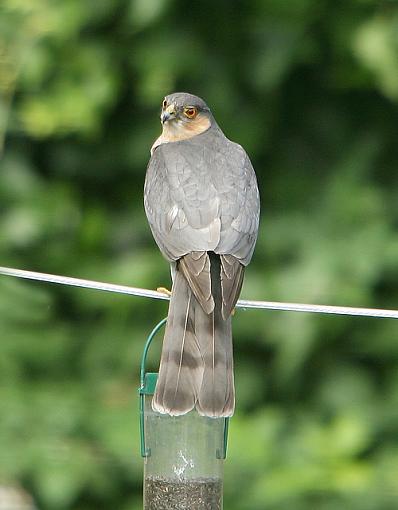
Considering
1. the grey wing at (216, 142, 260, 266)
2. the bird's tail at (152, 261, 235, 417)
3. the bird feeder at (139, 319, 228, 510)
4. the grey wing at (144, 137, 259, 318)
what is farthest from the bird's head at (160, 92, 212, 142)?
the bird feeder at (139, 319, 228, 510)

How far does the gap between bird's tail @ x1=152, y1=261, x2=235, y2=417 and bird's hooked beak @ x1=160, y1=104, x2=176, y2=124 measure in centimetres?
138

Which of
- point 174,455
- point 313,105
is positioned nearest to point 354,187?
point 313,105

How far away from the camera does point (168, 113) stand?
19.0 ft

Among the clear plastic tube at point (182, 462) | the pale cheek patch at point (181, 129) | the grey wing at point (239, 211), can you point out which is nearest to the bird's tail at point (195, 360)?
the grey wing at point (239, 211)

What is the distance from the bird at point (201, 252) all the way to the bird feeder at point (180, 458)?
178mm

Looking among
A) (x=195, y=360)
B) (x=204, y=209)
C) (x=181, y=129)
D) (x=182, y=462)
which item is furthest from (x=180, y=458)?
(x=181, y=129)

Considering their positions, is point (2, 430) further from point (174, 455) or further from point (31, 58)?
point (31, 58)

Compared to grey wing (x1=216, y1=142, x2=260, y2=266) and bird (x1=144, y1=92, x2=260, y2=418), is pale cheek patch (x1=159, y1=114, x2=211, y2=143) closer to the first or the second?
bird (x1=144, y1=92, x2=260, y2=418)

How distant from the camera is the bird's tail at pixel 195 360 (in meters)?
4.12

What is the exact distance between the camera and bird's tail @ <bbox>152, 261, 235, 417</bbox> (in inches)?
162

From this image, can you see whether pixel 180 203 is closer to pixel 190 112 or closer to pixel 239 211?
pixel 239 211

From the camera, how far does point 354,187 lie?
20.1 feet

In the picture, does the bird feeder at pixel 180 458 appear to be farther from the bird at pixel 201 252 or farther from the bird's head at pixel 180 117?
the bird's head at pixel 180 117

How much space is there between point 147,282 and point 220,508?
1.82 meters
